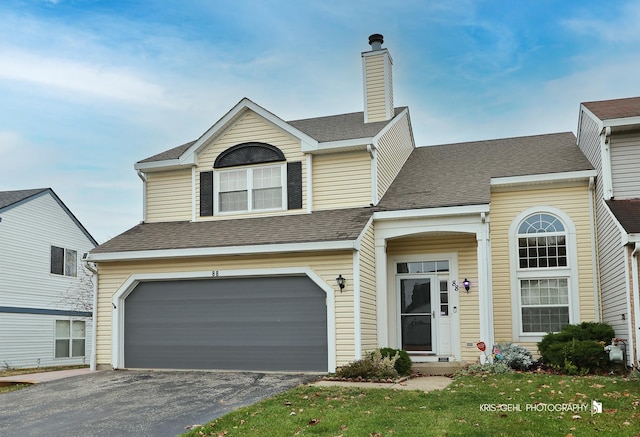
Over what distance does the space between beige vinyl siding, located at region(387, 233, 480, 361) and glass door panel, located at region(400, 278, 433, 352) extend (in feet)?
2.26

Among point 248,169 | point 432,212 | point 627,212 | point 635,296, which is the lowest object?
point 635,296

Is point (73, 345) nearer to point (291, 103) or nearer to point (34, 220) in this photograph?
point (34, 220)

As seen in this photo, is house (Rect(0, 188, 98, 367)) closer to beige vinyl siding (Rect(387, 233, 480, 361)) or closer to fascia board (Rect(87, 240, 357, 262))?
fascia board (Rect(87, 240, 357, 262))

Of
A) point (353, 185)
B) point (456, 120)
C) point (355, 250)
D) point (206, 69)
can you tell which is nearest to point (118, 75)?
point (206, 69)

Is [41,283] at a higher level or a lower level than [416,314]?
higher

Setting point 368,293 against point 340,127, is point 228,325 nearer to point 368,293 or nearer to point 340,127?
point 368,293

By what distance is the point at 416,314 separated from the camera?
50.8ft

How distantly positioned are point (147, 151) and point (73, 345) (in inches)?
399

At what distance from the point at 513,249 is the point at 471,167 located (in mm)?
2690

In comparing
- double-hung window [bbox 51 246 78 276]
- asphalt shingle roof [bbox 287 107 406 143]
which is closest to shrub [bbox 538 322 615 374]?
asphalt shingle roof [bbox 287 107 406 143]

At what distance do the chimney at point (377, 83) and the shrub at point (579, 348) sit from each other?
7.47 metres

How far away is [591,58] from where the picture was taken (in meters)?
16.8

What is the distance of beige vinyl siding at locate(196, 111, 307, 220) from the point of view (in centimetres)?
1584

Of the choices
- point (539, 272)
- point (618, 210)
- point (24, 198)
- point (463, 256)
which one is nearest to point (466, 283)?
point (463, 256)
